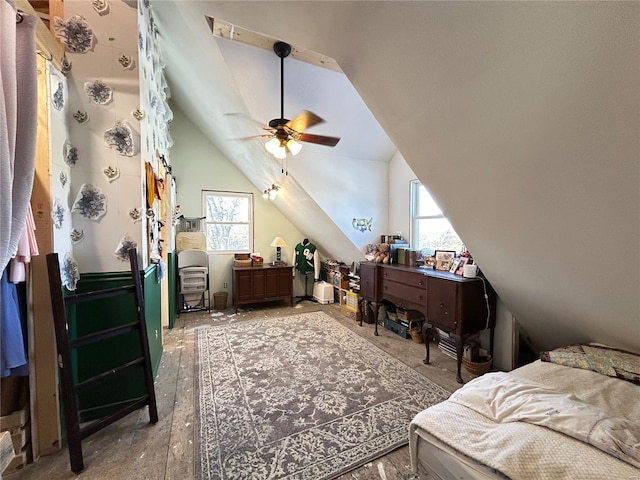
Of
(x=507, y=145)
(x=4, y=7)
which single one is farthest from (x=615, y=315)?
(x=4, y=7)

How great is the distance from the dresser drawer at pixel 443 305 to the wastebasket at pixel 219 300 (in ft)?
11.3

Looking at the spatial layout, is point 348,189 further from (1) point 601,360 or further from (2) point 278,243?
(1) point 601,360

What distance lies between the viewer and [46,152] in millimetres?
1532

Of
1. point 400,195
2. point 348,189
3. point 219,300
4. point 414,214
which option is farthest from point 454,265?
point 219,300

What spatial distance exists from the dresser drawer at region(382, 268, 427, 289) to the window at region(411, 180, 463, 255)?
1.91 ft

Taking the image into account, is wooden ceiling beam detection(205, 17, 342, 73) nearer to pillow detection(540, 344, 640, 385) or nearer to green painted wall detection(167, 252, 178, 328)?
green painted wall detection(167, 252, 178, 328)

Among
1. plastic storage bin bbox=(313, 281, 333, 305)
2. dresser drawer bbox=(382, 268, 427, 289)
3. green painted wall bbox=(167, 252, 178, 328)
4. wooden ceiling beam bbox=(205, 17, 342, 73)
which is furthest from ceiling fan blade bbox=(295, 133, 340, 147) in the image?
plastic storage bin bbox=(313, 281, 333, 305)

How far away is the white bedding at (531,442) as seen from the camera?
918mm

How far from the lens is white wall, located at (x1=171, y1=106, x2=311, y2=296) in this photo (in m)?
4.39

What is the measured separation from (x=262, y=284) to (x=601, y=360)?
4.04 meters

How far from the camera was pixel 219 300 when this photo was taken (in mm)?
4512

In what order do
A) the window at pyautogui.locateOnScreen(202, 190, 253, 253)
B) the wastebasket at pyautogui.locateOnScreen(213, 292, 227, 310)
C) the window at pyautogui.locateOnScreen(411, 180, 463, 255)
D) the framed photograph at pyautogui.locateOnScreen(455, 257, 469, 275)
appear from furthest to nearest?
1. the window at pyautogui.locateOnScreen(202, 190, 253, 253)
2. the wastebasket at pyautogui.locateOnScreen(213, 292, 227, 310)
3. the window at pyautogui.locateOnScreen(411, 180, 463, 255)
4. the framed photograph at pyautogui.locateOnScreen(455, 257, 469, 275)

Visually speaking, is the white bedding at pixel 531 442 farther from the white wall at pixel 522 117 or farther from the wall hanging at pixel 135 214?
the wall hanging at pixel 135 214


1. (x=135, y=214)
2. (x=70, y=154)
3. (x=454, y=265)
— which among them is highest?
(x=70, y=154)
